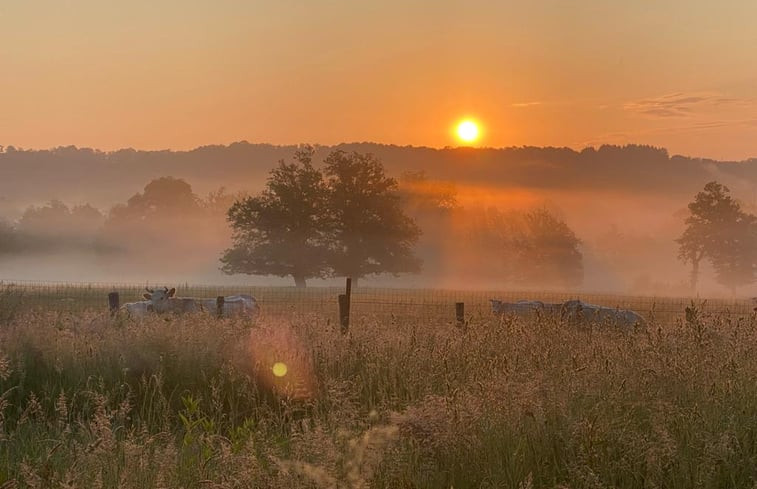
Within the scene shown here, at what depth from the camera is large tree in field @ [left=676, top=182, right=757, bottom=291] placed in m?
85.9

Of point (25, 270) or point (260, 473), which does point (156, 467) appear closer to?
point (260, 473)

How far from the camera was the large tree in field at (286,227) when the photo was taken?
198ft

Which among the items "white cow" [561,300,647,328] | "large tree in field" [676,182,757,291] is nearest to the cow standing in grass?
"white cow" [561,300,647,328]

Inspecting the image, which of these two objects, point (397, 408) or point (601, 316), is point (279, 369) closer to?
point (397, 408)

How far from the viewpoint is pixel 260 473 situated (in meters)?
6.38

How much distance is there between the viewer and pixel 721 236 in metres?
87.1

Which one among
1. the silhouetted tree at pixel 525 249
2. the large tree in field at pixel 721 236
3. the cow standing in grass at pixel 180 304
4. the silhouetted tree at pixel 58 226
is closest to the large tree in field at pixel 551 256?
the silhouetted tree at pixel 525 249

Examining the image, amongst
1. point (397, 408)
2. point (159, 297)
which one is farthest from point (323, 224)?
point (397, 408)

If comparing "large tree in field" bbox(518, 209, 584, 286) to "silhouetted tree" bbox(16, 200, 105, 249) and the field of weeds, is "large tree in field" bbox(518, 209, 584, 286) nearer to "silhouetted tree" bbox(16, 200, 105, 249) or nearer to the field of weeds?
"silhouetted tree" bbox(16, 200, 105, 249)

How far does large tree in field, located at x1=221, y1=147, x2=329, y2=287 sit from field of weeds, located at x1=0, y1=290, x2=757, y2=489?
46.9m

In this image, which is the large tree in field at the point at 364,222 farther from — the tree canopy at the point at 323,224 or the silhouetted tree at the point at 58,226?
the silhouetted tree at the point at 58,226

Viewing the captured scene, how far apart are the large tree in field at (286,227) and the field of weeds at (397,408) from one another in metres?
46.9

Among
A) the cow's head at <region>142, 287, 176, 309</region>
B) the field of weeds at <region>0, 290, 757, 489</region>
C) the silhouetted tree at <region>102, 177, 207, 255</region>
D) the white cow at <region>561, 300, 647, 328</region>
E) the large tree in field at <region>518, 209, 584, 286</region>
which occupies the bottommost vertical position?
the field of weeds at <region>0, 290, 757, 489</region>

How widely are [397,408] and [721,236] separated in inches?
3338
